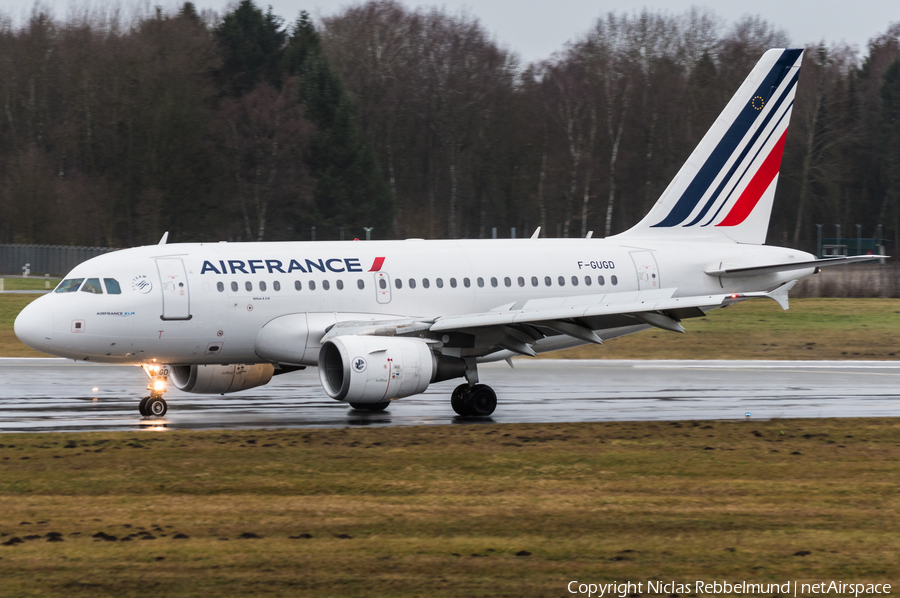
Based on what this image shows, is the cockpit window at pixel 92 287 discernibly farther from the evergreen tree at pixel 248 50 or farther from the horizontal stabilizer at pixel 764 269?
the evergreen tree at pixel 248 50

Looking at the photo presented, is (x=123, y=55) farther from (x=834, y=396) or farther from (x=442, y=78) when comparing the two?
(x=834, y=396)

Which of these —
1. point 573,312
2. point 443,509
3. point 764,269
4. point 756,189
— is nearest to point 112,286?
point 573,312

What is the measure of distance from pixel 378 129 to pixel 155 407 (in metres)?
67.1

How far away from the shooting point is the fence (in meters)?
63.0

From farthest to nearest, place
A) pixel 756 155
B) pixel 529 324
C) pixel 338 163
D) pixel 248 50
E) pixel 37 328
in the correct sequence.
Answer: pixel 248 50
pixel 338 163
pixel 756 155
pixel 529 324
pixel 37 328

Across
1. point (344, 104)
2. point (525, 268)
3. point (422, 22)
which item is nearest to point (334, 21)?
point (422, 22)

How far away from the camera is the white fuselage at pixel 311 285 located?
2059 centimetres

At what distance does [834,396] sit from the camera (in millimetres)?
23953

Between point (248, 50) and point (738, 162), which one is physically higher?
point (248, 50)

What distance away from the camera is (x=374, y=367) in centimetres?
1964

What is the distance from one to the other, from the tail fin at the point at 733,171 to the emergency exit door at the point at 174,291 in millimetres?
10494

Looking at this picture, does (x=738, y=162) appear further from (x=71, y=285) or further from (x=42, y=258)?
(x=42, y=258)

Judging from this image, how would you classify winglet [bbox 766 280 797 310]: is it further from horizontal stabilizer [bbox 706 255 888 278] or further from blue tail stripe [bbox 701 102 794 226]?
blue tail stripe [bbox 701 102 794 226]

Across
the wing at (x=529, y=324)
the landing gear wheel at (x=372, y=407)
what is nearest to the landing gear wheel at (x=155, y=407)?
the wing at (x=529, y=324)
